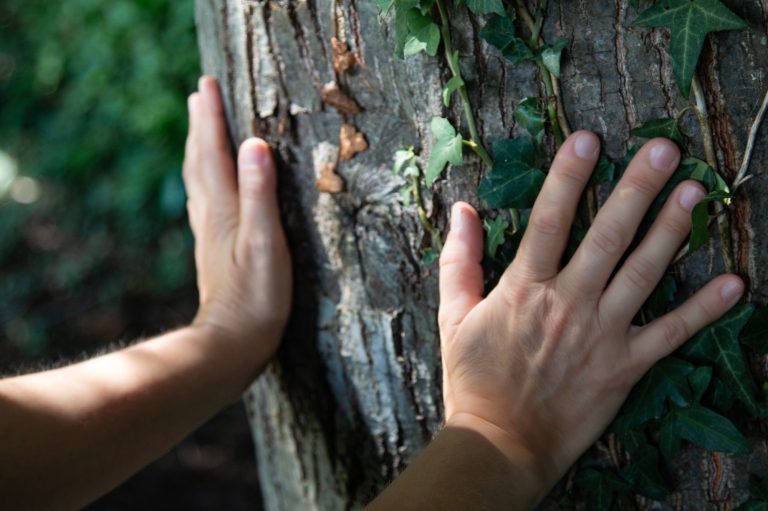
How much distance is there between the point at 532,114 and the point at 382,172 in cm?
32

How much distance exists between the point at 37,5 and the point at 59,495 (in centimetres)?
282

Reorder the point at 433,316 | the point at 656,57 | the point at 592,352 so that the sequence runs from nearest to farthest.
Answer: the point at 656,57 → the point at 592,352 → the point at 433,316

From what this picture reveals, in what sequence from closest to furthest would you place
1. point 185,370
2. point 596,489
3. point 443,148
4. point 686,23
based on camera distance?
point 686,23 → point 443,148 → point 596,489 → point 185,370

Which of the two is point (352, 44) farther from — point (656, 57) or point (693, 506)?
point (693, 506)

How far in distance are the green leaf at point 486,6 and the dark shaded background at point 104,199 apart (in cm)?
215

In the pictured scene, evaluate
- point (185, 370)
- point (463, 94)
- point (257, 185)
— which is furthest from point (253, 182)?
point (463, 94)

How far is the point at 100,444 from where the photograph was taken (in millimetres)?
1365

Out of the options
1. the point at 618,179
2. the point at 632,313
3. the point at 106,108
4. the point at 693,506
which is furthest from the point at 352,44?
the point at 106,108

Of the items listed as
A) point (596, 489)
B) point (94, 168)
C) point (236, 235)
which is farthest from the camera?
point (94, 168)

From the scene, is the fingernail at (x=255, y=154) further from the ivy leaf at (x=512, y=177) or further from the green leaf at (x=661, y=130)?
the green leaf at (x=661, y=130)

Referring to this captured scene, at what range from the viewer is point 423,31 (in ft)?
3.94

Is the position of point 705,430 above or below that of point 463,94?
below

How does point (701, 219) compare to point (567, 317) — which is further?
point (567, 317)

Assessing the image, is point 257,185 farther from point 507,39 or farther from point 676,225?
point 676,225
